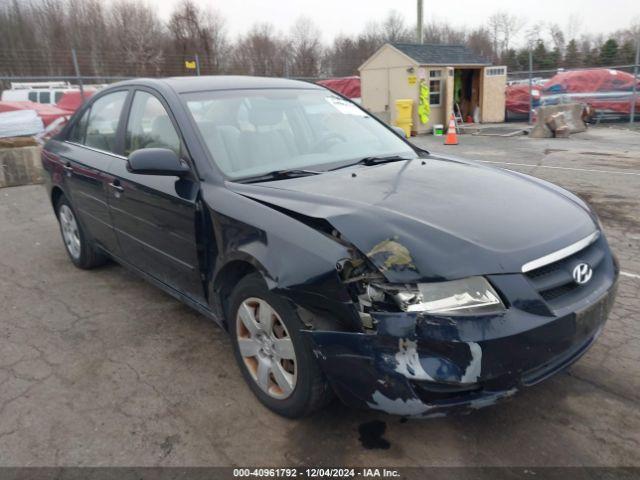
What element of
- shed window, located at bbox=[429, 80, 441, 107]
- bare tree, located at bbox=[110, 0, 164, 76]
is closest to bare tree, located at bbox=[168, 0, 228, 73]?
bare tree, located at bbox=[110, 0, 164, 76]

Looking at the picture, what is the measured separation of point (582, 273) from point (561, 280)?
17 cm

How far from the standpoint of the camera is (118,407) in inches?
108

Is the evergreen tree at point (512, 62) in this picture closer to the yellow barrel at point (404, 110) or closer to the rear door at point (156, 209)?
the yellow barrel at point (404, 110)

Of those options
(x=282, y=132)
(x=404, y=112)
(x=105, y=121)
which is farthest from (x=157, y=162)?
(x=404, y=112)

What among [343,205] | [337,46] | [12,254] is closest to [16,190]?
[12,254]

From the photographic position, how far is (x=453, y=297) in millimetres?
2008

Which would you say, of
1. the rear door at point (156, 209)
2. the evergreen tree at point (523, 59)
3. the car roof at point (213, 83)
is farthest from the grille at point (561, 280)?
the evergreen tree at point (523, 59)

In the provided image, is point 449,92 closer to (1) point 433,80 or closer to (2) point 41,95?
(1) point 433,80

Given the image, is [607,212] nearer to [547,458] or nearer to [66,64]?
[547,458]

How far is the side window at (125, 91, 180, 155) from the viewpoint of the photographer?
3182mm

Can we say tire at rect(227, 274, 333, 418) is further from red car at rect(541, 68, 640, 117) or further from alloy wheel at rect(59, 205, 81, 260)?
red car at rect(541, 68, 640, 117)

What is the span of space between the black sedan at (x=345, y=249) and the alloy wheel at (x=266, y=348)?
1 centimetres

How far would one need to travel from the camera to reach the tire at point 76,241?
462cm

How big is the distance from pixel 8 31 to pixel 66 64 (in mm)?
16182
